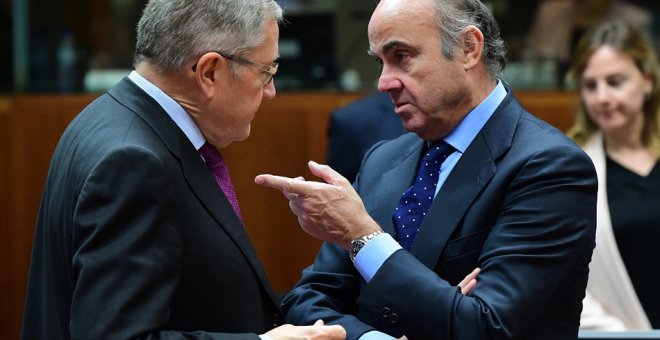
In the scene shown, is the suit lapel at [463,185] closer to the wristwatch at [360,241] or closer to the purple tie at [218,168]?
the wristwatch at [360,241]

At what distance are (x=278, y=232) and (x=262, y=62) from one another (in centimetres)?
338

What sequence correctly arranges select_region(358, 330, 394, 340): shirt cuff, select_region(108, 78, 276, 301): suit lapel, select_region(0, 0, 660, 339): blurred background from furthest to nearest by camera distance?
select_region(0, 0, 660, 339): blurred background < select_region(358, 330, 394, 340): shirt cuff < select_region(108, 78, 276, 301): suit lapel

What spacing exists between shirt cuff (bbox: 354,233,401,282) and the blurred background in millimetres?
3123

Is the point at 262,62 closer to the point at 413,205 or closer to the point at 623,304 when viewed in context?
the point at 413,205

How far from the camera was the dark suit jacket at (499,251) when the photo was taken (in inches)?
85.5

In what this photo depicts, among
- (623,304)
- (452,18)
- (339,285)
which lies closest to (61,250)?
(339,285)

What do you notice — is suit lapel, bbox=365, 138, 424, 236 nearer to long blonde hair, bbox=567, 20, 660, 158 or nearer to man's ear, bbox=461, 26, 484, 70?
man's ear, bbox=461, 26, 484, 70

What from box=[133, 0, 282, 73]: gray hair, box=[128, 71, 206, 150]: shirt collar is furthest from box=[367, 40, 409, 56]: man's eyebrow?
box=[128, 71, 206, 150]: shirt collar

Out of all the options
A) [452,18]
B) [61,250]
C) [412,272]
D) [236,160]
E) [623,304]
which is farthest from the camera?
[236,160]

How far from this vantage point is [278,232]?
556 cm

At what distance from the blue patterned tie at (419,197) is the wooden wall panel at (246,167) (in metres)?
3.02

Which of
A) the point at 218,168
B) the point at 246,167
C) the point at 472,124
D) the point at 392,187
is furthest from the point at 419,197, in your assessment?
the point at 246,167

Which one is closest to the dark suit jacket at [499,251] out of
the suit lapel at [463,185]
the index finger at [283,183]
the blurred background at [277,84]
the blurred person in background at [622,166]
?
the suit lapel at [463,185]

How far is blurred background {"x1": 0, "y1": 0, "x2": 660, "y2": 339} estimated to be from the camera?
547 centimetres
